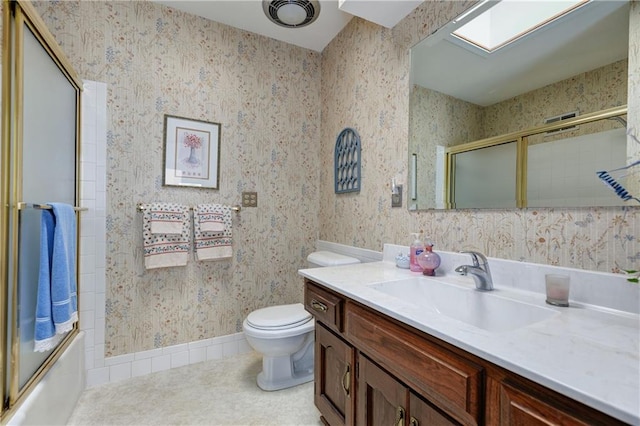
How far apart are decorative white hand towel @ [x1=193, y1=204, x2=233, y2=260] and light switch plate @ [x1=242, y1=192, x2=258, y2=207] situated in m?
0.15

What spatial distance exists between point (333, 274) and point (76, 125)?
1777 mm

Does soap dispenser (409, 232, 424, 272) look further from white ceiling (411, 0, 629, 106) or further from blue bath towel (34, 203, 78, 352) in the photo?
blue bath towel (34, 203, 78, 352)

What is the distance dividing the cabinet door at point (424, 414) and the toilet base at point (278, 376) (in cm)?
111

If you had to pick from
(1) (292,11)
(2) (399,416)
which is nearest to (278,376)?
(2) (399,416)

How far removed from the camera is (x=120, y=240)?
72.8 inches

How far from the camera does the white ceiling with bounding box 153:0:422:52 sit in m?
1.50

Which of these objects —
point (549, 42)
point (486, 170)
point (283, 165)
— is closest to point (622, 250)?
point (486, 170)

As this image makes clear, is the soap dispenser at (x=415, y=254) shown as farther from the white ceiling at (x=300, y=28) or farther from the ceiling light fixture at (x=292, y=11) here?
the ceiling light fixture at (x=292, y=11)

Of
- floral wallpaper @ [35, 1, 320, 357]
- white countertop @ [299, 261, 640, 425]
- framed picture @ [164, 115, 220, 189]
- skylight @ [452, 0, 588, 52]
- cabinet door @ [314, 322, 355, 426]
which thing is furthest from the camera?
framed picture @ [164, 115, 220, 189]

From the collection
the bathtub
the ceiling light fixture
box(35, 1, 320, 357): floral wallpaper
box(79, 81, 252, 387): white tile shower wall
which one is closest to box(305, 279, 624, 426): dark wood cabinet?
box(35, 1, 320, 357): floral wallpaper

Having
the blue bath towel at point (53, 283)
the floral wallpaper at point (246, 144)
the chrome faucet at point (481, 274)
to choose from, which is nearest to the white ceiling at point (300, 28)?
the floral wallpaper at point (246, 144)

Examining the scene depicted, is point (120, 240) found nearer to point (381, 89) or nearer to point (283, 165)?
point (283, 165)

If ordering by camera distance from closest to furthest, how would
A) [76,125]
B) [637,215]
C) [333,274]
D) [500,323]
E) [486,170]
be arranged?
[637,215] → [500,323] → [486,170] → [333,274] → [76,125]

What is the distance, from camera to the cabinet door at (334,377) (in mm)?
1105
